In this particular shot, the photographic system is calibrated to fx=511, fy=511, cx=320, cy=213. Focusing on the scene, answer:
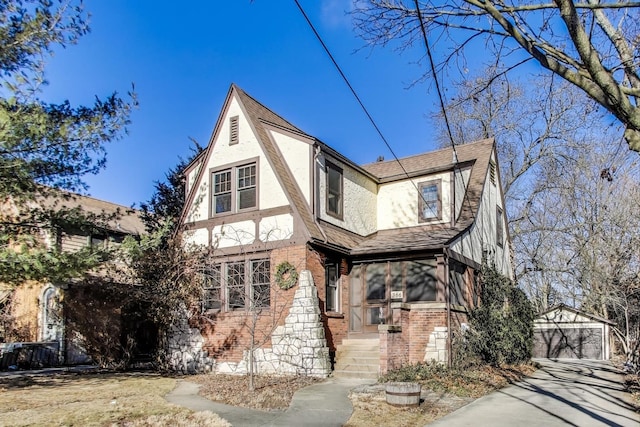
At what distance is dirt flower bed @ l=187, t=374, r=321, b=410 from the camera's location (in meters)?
9.56

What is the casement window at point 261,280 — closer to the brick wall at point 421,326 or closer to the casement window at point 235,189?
the casement window at point 235,189

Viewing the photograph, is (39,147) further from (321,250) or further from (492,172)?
(492,172)

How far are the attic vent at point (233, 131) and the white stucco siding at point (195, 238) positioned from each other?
113 inches

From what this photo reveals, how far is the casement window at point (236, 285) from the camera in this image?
14.1 meters

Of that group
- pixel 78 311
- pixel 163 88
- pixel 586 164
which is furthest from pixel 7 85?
pixel 586 164

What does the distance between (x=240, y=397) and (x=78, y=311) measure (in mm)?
8583

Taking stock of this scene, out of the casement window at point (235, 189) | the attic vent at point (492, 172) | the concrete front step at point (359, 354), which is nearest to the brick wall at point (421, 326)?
the concrete front step at point (359, 354)

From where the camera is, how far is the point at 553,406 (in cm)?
941

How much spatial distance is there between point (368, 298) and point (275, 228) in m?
Answer: 3.57

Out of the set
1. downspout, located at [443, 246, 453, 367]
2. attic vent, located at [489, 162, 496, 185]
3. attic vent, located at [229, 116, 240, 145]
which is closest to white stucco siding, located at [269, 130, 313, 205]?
attic vent, located at [229, 116, 240, 145]

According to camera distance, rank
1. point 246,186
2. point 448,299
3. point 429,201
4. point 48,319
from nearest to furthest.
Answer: point 448,299
point 246,186
point 429,201
point 48,319

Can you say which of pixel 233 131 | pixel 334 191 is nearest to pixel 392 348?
pixel 334 191

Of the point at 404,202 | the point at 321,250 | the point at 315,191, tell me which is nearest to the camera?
the point at 321,250

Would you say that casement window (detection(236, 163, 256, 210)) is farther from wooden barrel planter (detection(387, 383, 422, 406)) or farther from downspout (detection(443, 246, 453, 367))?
wooden barrel planter (detection(387, 383, 422, 406))
